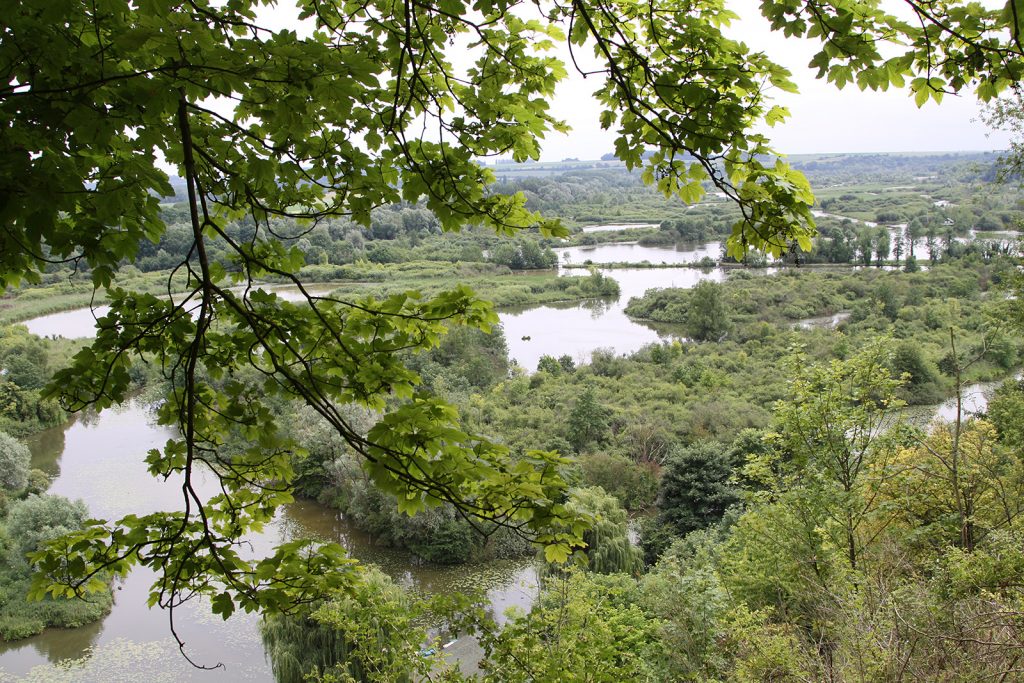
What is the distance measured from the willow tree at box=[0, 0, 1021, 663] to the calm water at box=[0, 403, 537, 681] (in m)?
9.35

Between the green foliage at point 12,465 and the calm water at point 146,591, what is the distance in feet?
3.10

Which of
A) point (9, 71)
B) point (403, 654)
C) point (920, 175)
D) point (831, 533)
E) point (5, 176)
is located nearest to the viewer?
point (5, 176)

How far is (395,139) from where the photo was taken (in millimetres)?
2443

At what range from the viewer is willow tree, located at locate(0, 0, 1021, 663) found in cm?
179

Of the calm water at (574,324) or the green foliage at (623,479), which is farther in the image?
the calm water at (574,324)

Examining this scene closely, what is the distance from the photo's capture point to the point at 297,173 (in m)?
2.16

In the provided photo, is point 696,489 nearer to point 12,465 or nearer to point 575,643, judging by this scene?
point 575,643

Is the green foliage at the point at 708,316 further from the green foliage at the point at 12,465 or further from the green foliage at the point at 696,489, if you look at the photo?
the green foliage at the point at 12,465

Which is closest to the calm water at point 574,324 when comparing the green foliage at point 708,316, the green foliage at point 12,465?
the green foliage at point 708,316

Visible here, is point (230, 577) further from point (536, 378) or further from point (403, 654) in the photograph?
point (536, 378)

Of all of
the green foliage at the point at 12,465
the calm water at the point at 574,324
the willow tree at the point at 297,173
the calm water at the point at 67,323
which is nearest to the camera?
the willow tree at the point at 297,173

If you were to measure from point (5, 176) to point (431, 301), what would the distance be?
1.23 metres

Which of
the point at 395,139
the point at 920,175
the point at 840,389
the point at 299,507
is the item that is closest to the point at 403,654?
the point at 395,139

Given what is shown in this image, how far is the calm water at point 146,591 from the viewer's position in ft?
36.0
